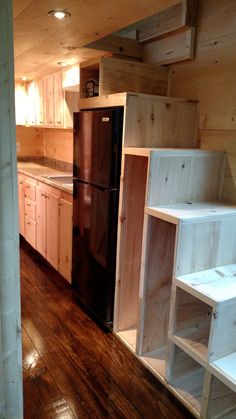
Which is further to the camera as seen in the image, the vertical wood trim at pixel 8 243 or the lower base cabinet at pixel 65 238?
the lower base cabinet at pixel 65 238

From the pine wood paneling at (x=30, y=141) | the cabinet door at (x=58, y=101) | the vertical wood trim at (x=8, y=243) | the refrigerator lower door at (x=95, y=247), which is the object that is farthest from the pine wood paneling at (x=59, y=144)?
the vertical wood trim at (x=8, y=243)

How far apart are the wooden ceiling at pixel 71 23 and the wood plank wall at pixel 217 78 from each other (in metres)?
0.52

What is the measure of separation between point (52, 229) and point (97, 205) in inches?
41.3

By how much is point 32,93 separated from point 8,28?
3.68m

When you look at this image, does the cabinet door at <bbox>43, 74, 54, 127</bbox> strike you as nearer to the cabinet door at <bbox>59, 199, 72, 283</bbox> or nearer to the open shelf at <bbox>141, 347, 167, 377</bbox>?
the cabinet door at <bbox>59, 199, 72, 283</bbox>

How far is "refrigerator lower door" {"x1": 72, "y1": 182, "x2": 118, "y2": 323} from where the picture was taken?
2.32 metres

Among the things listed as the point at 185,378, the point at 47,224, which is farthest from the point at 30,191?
the point at 185,378

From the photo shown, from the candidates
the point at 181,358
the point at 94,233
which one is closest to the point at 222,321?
the point at 181,358

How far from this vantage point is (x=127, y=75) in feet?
8.07

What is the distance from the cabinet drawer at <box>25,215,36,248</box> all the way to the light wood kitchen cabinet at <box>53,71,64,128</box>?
1140 millimetres

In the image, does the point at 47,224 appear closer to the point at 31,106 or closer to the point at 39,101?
the point at 39,101

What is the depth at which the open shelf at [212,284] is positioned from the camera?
5.18 feet

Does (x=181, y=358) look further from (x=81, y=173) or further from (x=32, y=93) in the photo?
(x=32, y=93)

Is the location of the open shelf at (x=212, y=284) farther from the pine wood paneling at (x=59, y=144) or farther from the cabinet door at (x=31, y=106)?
the cabinet door at (x=31, y=106)
